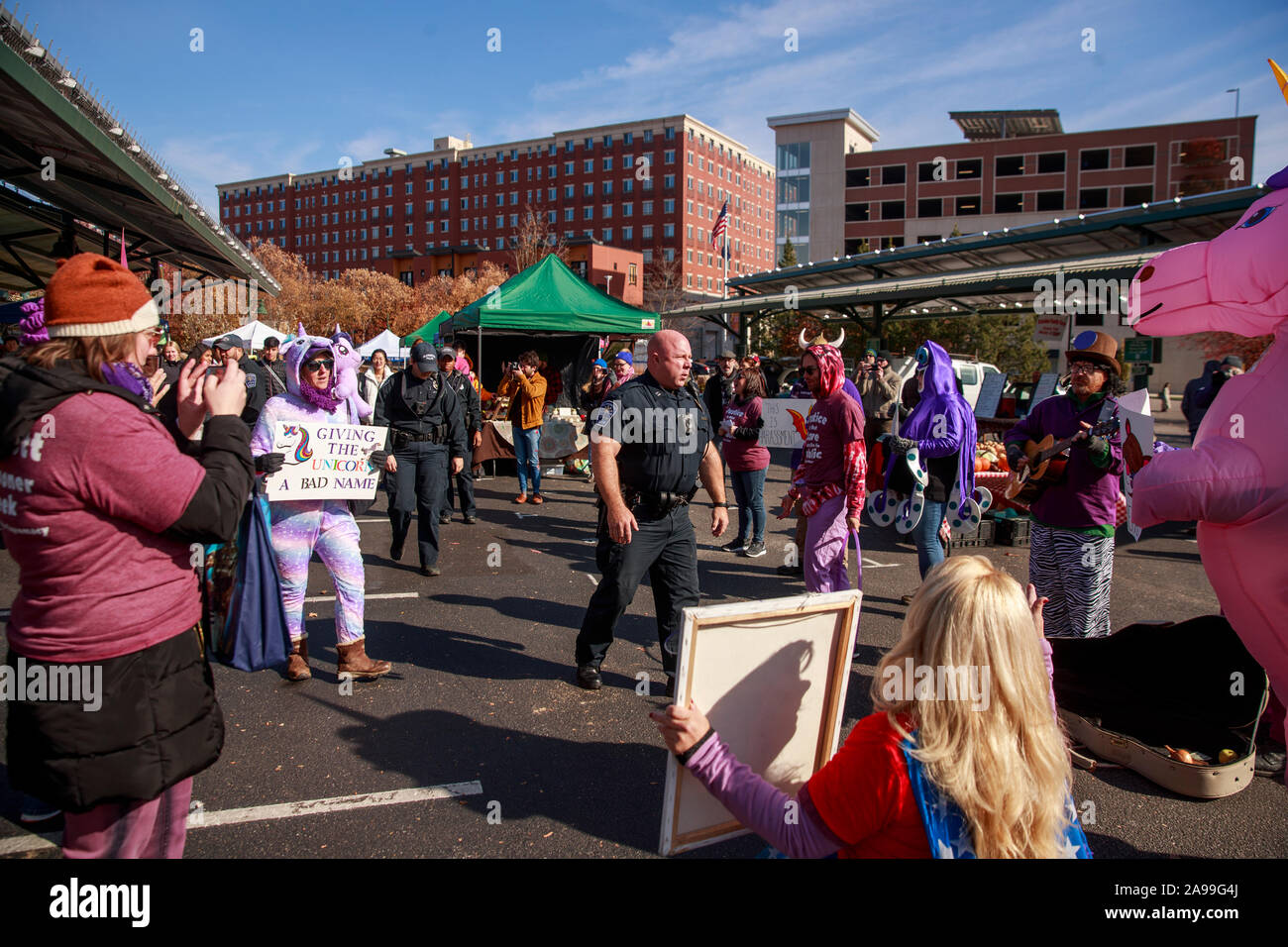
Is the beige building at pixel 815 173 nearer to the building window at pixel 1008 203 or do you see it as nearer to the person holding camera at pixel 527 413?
the building window at pixel 1008 203

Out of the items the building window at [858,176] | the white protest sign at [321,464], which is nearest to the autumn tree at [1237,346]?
the white protest sign at [321,464]

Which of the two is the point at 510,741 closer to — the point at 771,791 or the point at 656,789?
the point at 656,789

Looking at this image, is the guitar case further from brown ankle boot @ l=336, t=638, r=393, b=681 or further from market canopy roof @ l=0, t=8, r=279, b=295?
market canopy roof @ l=0, t=8, r=279, b=295

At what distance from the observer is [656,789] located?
11.3ft

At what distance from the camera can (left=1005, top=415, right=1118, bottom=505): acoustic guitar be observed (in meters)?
4.32

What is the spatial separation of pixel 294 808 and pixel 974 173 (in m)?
67.2

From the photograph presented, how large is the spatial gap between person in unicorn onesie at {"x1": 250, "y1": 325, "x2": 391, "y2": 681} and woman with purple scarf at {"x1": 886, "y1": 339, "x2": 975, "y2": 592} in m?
3.65

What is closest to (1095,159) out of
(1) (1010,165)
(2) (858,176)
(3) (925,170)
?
(1) (1010,165)

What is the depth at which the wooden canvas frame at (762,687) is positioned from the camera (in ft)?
6.61

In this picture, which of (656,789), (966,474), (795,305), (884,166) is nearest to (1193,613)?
(966,474)

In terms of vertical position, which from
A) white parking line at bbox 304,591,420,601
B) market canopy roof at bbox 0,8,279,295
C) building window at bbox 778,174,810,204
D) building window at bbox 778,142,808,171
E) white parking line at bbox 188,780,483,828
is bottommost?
white parking line at bbox 188,780,483,828

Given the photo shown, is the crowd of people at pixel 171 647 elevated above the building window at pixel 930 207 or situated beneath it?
situated beneath

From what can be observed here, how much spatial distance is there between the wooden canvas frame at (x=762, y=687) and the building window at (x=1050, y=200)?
65.6 meters

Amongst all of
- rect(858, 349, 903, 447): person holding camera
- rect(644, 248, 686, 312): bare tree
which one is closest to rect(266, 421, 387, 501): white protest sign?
rect(858, 349, 903, 447): person holding camera
